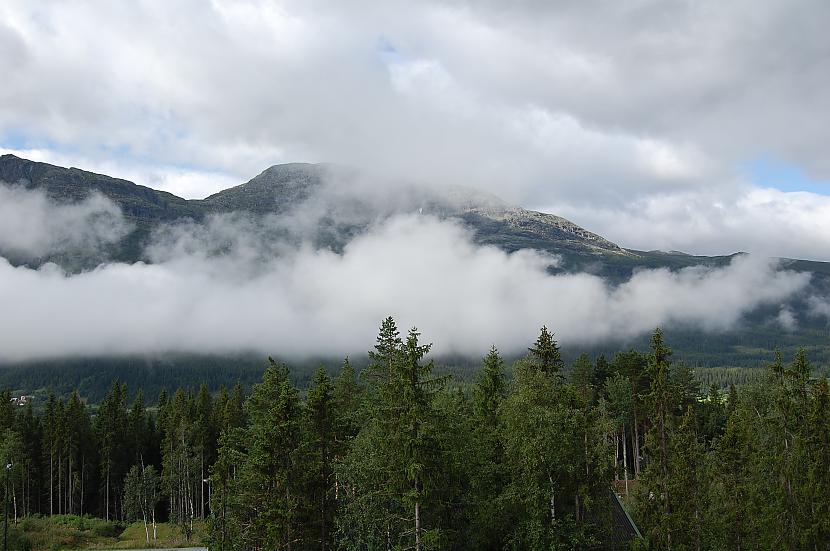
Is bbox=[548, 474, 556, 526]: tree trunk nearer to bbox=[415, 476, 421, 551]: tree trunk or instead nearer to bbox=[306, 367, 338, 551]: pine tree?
bbox=[415, 476, 421, 551]: tree trunk

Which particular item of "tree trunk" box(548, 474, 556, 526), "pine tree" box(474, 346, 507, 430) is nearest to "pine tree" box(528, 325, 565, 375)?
"pine tree" box(474, 346, 507, 430)

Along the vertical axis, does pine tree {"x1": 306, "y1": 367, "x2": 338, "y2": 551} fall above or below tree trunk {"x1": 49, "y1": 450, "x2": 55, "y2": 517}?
above

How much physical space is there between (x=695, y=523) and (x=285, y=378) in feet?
95.3

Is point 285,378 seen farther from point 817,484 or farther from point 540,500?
point 817,484

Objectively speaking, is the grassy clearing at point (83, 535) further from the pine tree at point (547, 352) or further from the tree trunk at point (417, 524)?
the tree trunk at point (417, 524)

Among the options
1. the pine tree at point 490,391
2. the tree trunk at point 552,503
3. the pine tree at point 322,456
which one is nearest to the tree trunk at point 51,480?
the pine tree at point 322,456

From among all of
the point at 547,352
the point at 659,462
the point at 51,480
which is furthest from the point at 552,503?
the point at 51,480

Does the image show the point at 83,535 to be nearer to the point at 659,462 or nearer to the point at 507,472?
the point at 507,472

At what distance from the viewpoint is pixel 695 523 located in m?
40.4

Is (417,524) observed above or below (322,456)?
below

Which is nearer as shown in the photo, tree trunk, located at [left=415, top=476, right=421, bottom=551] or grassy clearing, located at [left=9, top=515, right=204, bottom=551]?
tree trunk, located at [left=415, top=476, right=421, bottom=551]

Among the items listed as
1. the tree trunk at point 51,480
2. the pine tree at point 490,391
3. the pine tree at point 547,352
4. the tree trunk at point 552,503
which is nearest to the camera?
the tree trunk at point 552,503

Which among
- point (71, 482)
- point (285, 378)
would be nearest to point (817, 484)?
point (285, 378)

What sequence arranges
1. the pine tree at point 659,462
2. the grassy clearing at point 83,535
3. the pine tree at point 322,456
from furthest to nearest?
1. the grassy clearing at point 83,535
2. the pine tree at point 322,456
3. the pine tree at point 659,462
